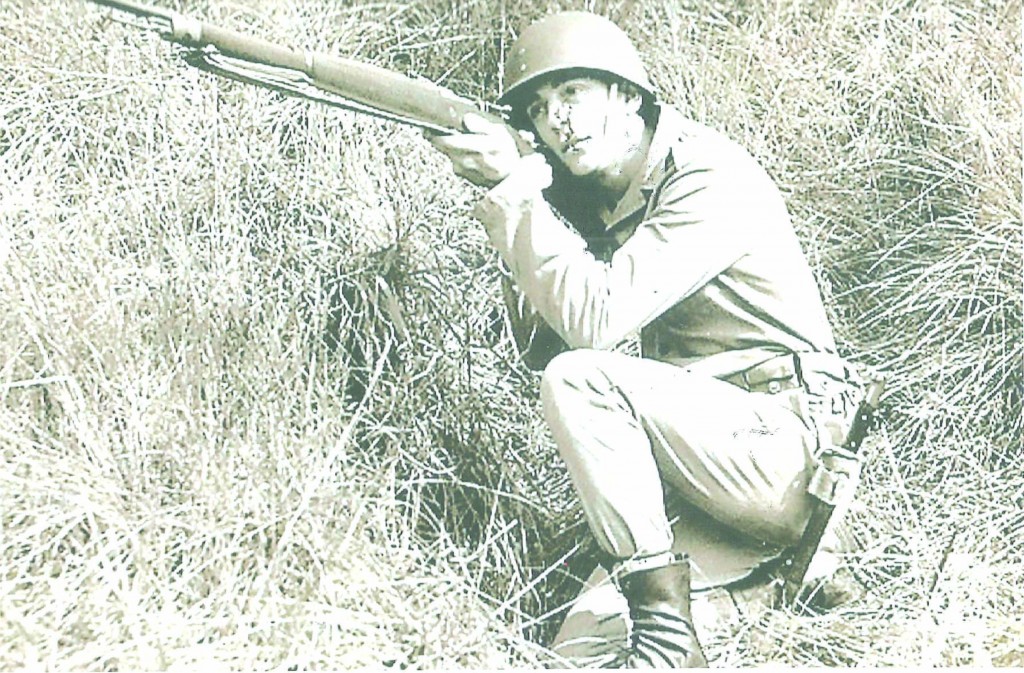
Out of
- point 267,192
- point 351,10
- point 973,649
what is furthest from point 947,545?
point 351,10

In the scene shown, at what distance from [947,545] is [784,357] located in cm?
52

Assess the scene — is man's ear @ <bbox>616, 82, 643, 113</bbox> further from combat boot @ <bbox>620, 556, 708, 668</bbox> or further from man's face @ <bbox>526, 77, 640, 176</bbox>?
combat boot @ <bbox>620, 556, 708, 668</bbox>

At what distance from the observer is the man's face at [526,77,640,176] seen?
246cm

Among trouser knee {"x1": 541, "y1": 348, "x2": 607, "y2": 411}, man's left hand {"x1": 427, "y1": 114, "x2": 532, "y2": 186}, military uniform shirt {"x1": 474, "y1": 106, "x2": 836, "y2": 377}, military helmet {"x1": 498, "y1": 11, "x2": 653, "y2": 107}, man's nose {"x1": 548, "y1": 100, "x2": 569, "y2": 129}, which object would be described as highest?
military helmet {"x1": 498, "y1": 11, "x2": 653, "y2": 107}

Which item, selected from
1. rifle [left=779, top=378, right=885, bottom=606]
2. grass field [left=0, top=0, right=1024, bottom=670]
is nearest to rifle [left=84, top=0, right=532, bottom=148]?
grass field [left=0, top=0, right=1024, bottom=670]

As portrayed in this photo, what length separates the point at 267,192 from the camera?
304 cm

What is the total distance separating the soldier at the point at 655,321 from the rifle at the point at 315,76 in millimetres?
47

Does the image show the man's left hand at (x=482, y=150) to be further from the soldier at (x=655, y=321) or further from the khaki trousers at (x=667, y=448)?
the khaki trousers at (x=667, y=448)

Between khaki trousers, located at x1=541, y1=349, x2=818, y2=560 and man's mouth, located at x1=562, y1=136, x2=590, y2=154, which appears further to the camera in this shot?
man's mouth, located at x1=562, y1=136, x2=590, y2=154

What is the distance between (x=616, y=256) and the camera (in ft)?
7.71

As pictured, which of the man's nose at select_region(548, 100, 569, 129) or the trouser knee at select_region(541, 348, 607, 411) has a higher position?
the man's nose at select_region(548, 100, 569, 129)

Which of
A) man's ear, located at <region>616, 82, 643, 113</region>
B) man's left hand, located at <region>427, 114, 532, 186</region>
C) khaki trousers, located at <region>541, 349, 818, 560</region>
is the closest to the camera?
khaki trousers, located at <region>541, 349, 818, 560</region>

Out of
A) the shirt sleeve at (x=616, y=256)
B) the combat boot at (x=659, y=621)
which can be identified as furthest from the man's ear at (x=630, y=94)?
the combat boot at (x=659, y=621)

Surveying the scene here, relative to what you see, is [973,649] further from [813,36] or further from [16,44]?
[16,44]
